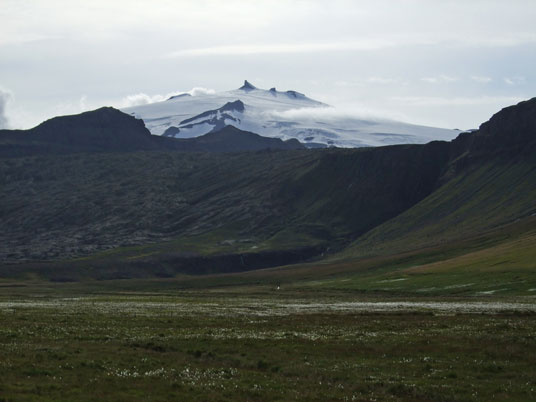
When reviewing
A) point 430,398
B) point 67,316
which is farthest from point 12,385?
point 67,316

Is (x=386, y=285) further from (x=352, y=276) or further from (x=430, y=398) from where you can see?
(x=430, y=398)

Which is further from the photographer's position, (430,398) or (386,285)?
(386,285)

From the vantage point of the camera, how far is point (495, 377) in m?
37.2

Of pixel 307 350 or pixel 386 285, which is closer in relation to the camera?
pixel 307 350

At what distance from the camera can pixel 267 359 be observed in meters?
41.7

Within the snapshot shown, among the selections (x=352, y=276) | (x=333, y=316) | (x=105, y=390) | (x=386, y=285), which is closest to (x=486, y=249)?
(x=352, y=276)

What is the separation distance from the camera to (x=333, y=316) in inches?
2694

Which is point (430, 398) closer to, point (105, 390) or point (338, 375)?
point (338, 375)

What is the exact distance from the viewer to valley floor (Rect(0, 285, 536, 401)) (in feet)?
108

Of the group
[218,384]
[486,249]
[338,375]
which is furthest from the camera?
[486,249]

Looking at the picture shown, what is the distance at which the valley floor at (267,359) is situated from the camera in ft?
108

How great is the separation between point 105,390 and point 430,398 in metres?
13.3

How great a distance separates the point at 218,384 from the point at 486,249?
164657 mm

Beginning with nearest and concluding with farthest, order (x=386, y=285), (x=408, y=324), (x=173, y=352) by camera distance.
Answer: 1. (x=173, y=352)
2. (x=408, y=324)
3. (x=386, y=285)
